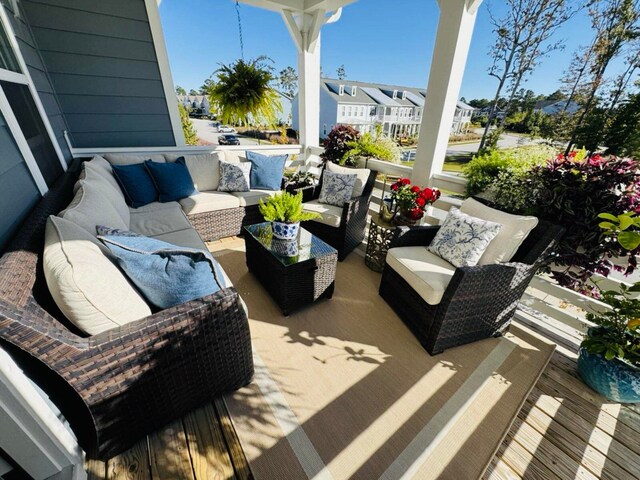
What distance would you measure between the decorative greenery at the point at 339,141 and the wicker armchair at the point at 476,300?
2.14 meters

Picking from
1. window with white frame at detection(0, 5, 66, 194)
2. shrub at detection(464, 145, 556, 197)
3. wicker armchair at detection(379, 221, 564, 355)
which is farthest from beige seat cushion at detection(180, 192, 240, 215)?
shrub at detection(464, 145, 556, 197)

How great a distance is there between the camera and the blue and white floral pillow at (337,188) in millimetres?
2961

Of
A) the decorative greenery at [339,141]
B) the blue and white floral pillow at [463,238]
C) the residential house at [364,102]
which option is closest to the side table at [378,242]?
the blue and white floral pillow at [463,238]

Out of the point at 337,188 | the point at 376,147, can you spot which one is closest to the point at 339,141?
the point at 376,147

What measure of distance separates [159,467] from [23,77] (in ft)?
9.75

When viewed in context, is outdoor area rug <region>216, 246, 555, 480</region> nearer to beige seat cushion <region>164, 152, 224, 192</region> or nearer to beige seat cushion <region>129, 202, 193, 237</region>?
beige seat cushion <region>129, 202, 193, 237</region>

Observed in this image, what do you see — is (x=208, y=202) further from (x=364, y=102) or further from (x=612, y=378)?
(x=364, y=102)

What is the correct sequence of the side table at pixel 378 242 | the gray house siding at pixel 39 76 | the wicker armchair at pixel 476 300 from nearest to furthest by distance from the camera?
the wicker armchair at pixel 476 300 < the gray house siding at pixel 39 76 < the side table at pixel 378 242

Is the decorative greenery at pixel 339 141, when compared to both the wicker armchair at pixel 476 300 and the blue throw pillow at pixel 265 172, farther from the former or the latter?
the wicker armchair at pixel 476 300

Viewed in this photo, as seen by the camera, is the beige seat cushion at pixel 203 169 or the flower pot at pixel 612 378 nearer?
the flower pot at pixel 612 378

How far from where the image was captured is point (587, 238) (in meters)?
1.72

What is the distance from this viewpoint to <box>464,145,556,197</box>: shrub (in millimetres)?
2135

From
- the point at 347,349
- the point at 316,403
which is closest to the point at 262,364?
Result: the point at 316,403

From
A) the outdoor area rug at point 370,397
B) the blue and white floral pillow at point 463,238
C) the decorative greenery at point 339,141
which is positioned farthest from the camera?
the decorative greenery at point 339,141
